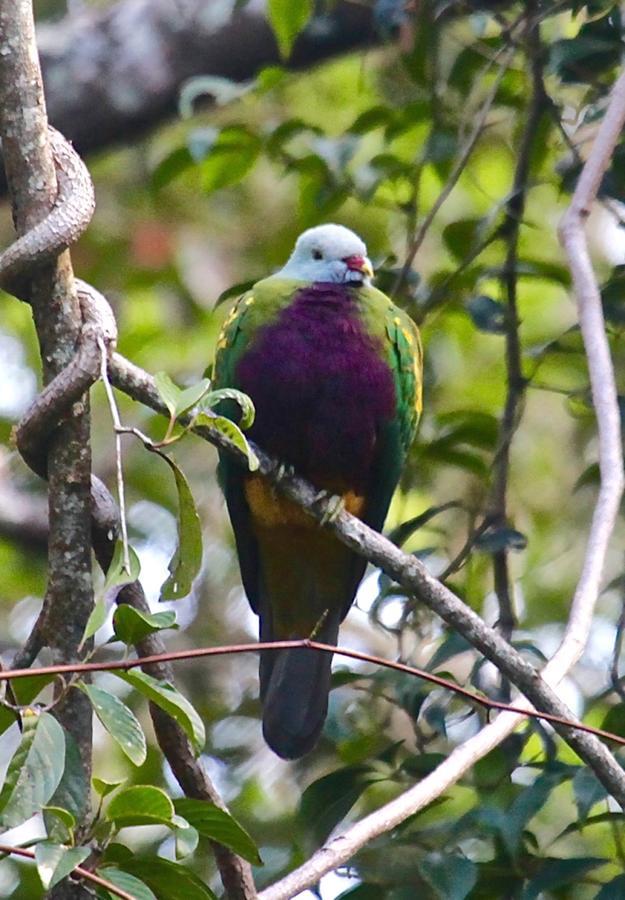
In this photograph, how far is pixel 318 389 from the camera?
2984mm

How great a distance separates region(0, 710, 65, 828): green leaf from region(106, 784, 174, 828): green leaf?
0.09 meters

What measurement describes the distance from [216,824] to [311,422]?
1.28 m

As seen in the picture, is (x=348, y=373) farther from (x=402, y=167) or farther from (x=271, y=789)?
(x=271, y=789)

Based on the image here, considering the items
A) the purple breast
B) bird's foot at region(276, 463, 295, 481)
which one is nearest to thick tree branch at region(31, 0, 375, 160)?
the purple breast

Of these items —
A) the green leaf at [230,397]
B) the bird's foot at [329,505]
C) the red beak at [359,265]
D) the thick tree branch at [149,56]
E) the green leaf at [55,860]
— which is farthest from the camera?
the thick tree branch at [149,56]

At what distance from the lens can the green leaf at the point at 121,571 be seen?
5.53ft

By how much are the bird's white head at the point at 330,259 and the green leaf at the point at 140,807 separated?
5.42 ft

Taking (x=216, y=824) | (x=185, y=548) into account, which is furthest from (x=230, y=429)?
(x=216, y=824)

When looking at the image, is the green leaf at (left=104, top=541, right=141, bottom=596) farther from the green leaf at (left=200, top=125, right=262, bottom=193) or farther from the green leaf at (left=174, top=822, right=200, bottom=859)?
the green leaf at (left=200, top=125, right=262, bottom=193)

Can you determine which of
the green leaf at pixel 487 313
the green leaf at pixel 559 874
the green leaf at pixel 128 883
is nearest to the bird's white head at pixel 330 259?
the green leaf at pixel 487 313

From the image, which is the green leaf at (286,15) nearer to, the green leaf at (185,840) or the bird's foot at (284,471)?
the bird's foot at (284,471)

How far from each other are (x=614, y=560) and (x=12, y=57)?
10.1ft

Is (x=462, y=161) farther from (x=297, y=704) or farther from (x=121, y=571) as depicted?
(x=121, y=571)

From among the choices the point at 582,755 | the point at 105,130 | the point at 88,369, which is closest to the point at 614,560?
the point at 105,130
